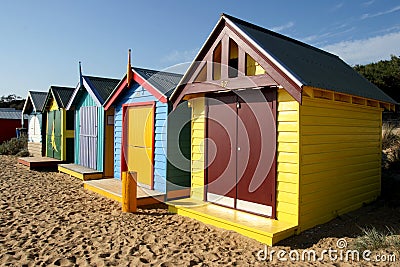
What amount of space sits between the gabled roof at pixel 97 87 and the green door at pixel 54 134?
1467 mm

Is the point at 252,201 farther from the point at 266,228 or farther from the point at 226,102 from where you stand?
the point at 226,102

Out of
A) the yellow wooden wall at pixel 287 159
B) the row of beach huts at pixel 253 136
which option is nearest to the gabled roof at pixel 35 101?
the row of beach huts at pixel 253 136

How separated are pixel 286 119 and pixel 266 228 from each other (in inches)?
75.7

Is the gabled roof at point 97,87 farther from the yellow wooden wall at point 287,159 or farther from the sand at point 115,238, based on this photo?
the yellow wooden wall at point 287,159

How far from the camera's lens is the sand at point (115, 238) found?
4.86 metres

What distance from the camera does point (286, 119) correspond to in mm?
5922

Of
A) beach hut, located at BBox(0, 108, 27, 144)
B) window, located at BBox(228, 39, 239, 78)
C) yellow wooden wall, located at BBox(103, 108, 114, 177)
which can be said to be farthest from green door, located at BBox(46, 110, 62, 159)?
beach hut, located at BBox(0, 108, 27, 144)

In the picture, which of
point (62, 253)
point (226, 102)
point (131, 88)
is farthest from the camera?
point (131, 88)

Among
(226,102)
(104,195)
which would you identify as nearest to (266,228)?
(226,102)

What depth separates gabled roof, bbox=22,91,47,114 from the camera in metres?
17.1

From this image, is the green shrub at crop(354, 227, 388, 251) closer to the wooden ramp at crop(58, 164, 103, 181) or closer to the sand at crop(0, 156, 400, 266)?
the sand at crop(0, 156, 400, 266)

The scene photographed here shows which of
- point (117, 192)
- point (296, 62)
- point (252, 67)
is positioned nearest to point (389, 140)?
point (296, 62)

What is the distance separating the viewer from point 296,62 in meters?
6.29

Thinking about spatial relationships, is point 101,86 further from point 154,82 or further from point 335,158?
point 335,158
